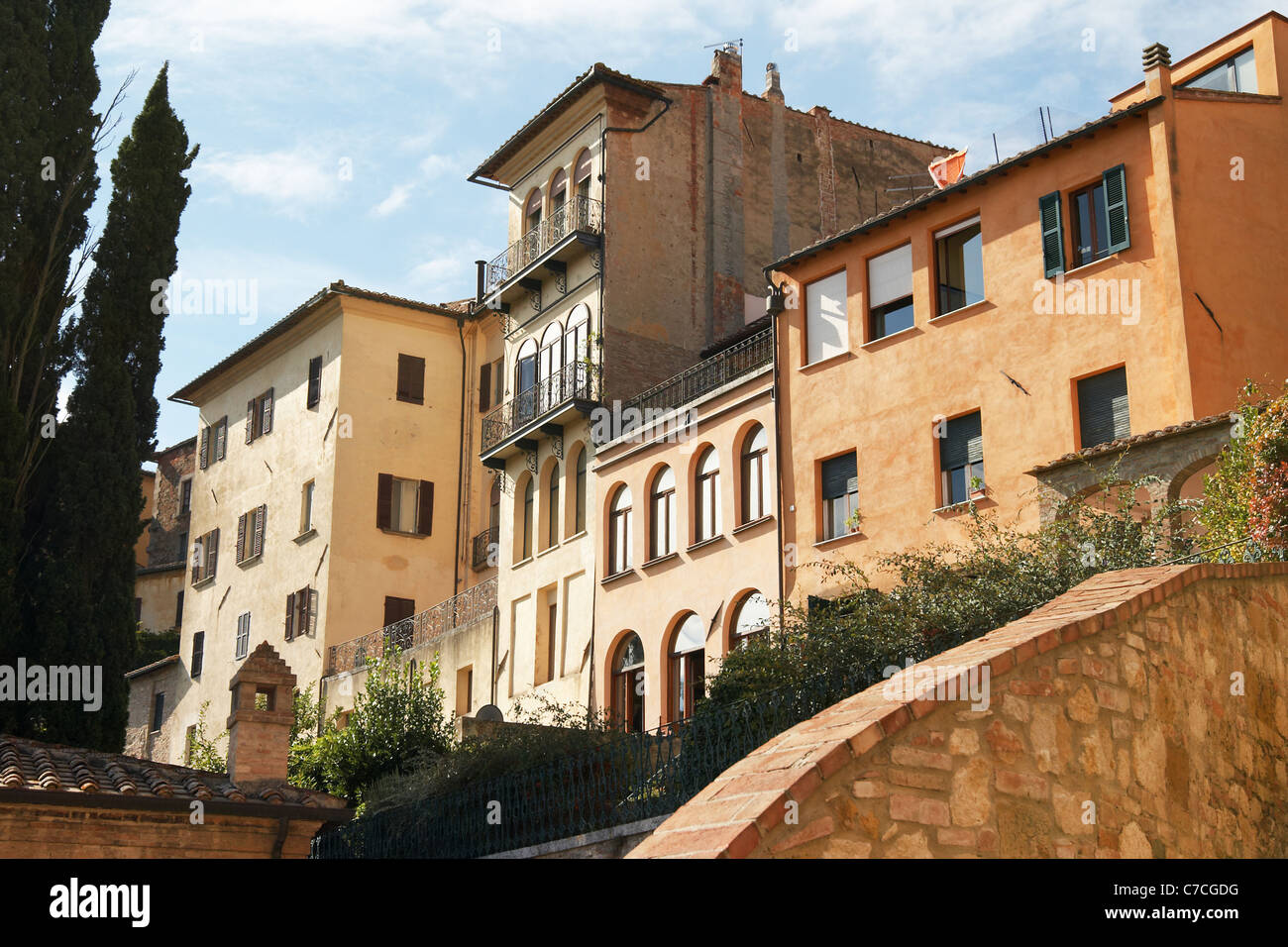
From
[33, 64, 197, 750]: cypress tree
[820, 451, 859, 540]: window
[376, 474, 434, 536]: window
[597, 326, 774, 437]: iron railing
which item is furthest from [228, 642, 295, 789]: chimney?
[376, 474, 434, 536]: window

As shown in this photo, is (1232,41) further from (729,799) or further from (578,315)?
(729,799)

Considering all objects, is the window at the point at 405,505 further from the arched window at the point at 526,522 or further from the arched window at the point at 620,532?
the arched window at the point at 620,532

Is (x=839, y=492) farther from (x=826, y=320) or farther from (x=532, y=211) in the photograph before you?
(x=532, y=211)

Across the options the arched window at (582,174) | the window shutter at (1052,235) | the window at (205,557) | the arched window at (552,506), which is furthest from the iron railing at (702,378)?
the window at (205,557)

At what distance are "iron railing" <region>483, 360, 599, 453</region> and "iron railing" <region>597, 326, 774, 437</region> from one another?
1.03 meters

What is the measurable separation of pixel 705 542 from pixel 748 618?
6.21 feet

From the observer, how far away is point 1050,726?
25.3 ft

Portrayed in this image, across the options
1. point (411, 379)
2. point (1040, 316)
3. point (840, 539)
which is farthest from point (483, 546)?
point (1040, 316)

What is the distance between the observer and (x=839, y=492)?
24484 mm

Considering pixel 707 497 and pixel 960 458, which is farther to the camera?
pixel 707 497

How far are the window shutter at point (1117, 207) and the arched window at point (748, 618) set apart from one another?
8006 mm

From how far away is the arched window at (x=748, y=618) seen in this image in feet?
82.5

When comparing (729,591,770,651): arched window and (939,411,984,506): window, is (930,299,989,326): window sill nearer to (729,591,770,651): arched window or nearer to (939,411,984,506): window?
(939,411,984,506): window
